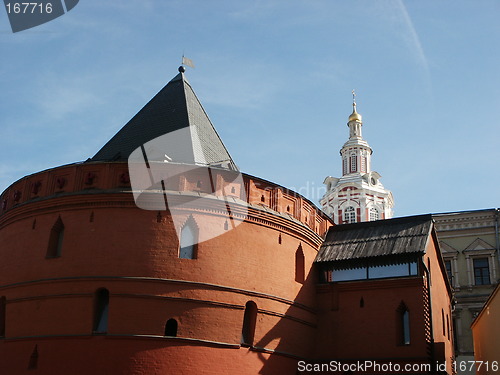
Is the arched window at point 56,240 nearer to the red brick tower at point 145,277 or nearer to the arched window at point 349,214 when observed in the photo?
the red brick tower at point 145,277

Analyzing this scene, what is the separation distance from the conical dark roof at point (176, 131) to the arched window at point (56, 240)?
2.98m

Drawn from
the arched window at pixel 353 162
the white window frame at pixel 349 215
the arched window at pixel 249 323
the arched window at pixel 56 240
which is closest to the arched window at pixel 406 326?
the arched window at pixel 249 323

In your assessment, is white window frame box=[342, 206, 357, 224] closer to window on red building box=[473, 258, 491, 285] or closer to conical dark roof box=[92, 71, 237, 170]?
window on red building box=[473, 258, 491, 285]

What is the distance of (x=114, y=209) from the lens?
58.5 ft

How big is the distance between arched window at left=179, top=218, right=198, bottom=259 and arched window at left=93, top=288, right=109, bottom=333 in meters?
2.35

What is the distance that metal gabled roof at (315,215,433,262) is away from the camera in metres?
21.1

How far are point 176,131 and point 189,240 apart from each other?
411 cm

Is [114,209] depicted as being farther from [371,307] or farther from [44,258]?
[371,307]

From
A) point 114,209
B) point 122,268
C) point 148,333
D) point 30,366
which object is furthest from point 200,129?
point 30,366

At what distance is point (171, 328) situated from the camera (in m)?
17.0

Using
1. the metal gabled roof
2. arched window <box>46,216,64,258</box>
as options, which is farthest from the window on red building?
arched window <box>46,216,64,258</box>

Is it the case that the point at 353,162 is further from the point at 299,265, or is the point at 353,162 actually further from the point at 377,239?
the point at 299,265

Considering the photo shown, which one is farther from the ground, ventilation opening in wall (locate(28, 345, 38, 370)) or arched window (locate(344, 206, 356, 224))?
arched window (locate(344, 206, 356, 224))

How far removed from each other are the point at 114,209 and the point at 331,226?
9.43 m
